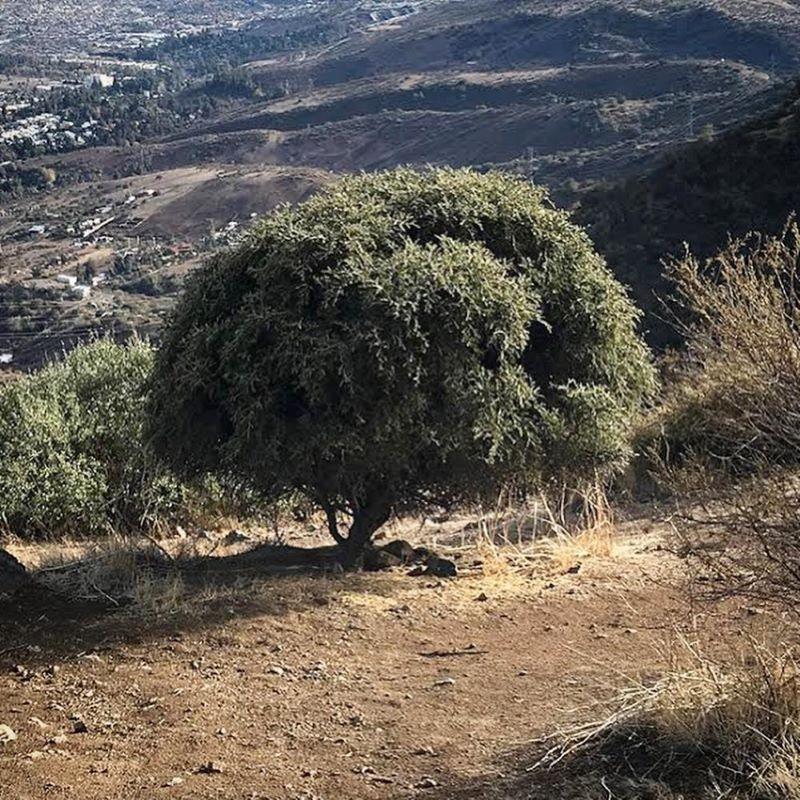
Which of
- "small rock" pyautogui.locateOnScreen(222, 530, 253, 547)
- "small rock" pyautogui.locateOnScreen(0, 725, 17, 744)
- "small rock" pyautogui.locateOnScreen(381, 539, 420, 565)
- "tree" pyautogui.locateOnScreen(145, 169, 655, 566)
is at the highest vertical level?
"tree" pyautogui.locateOnScreen(145, 169, 655, 566)

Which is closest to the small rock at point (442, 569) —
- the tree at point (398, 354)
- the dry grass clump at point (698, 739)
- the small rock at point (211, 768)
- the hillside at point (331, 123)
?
the tree at point (398, 354)

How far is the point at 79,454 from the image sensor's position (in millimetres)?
9492

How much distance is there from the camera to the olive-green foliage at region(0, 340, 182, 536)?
8.91m

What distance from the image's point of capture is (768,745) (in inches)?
136

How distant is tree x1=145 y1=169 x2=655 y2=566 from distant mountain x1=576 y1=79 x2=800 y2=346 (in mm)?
13900

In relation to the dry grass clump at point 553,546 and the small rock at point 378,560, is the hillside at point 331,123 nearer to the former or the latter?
the dry grass clump at point 553,546

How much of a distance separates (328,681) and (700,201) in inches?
875

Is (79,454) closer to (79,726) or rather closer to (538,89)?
(79,726)

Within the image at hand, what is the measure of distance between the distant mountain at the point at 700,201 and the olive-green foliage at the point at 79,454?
495 inches

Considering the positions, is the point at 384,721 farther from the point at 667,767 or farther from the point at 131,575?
the point at 131,575

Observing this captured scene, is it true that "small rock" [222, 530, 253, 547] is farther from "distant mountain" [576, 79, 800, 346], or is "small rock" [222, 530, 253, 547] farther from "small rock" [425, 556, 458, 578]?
"distant mountain" [576, 79, 800, 346]

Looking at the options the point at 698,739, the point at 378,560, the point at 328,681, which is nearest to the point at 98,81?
the point at 378,560

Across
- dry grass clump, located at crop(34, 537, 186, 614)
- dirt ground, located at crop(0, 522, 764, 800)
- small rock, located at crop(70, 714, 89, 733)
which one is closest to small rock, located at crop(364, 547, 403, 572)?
dirt ground, located at crop(0, 522, 764, 800)

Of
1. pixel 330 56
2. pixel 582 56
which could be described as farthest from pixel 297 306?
pixel 330 56
